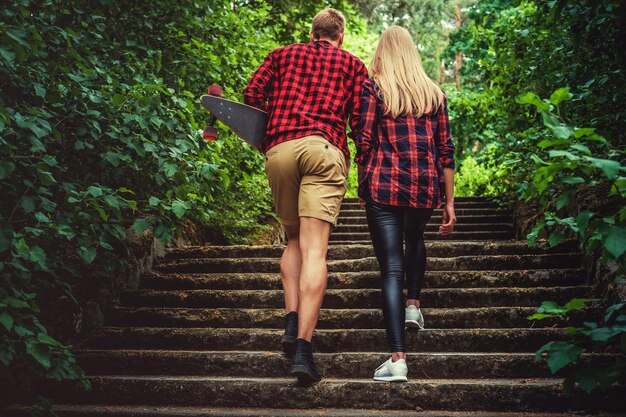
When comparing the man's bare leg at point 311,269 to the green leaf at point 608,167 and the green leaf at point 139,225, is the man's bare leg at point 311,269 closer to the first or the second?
the green leaf at point 139,225

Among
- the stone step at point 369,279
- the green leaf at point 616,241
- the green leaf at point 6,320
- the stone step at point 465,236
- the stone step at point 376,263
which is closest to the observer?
the green leaf at point 616,241

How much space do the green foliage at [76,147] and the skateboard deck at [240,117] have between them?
35 cm

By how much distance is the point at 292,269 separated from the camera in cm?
360

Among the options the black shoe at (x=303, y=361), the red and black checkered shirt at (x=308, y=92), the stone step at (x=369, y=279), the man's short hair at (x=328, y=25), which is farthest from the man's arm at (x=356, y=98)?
the stone step at (x=369, y=279)

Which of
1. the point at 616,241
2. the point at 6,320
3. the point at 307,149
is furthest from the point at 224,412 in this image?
the point at 616,241

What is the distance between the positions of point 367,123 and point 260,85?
0.65 meters

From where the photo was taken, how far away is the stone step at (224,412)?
321cm

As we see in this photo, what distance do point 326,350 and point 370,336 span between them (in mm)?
297

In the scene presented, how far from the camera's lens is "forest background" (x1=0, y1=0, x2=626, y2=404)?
2576 millimetres

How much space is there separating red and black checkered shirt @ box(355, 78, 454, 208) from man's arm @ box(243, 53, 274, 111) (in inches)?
21.6

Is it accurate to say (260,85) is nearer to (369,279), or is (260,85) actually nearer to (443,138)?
(443,138)

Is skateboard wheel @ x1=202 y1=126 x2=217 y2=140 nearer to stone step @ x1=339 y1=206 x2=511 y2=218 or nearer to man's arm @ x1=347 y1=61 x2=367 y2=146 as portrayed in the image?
man's arm @ x1=347 y1=61 x2=367 y2=146

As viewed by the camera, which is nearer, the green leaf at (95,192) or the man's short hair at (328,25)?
the green leaf at (95,192)

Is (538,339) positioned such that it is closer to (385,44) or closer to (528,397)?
(528,397)
